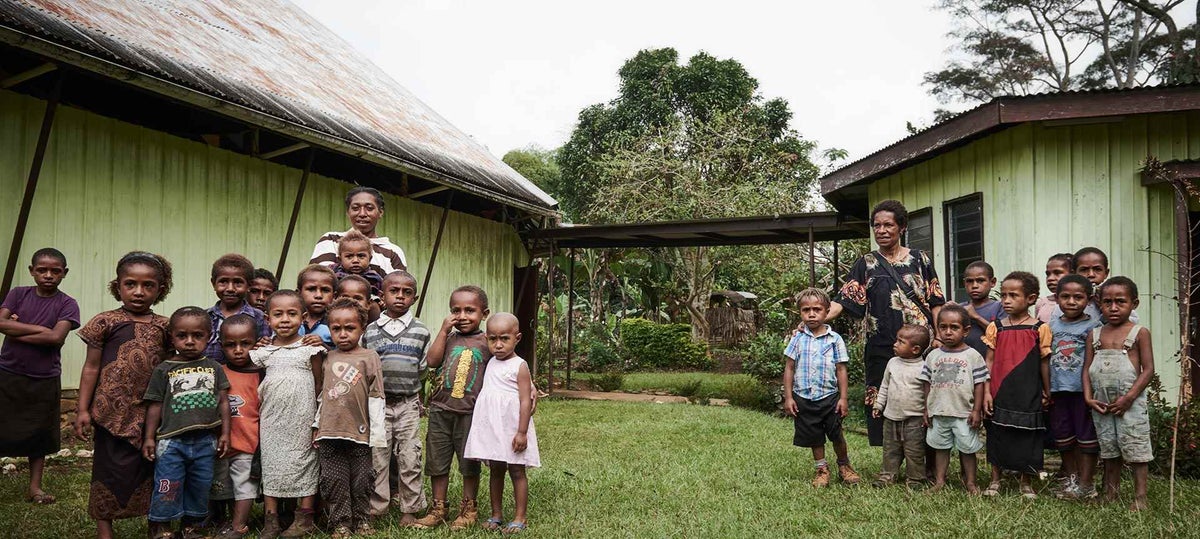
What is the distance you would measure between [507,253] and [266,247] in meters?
5.25

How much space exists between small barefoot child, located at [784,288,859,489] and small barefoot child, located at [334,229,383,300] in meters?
2.75

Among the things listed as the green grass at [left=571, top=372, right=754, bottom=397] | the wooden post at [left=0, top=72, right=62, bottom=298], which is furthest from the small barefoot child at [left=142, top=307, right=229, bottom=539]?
the green grass at [left=571, top=372, right=754, bottom=397]

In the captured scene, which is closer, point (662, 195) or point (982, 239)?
point (982, 239)

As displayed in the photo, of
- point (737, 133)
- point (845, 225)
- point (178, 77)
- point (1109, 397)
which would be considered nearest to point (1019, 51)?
point (737, 133)

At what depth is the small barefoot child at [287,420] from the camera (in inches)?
156

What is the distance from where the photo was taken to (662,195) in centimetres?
2055

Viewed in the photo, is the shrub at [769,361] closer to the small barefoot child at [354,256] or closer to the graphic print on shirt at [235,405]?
the small barefoot child at [354,256]

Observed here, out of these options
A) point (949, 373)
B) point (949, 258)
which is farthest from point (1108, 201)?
point (949, 373)

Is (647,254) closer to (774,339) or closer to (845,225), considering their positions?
(774,339)

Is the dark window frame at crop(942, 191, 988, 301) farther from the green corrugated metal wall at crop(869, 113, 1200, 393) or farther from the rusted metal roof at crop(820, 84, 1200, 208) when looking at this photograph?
the green corrugated metal wall at crop(869, 113, 1200, 393)

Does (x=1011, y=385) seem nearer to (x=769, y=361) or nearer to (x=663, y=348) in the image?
(x=769, y=361)

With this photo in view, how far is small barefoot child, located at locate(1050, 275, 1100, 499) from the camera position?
15.3ft

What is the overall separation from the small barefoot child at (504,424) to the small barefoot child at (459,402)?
80 millimetres

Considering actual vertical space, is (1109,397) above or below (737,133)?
below
